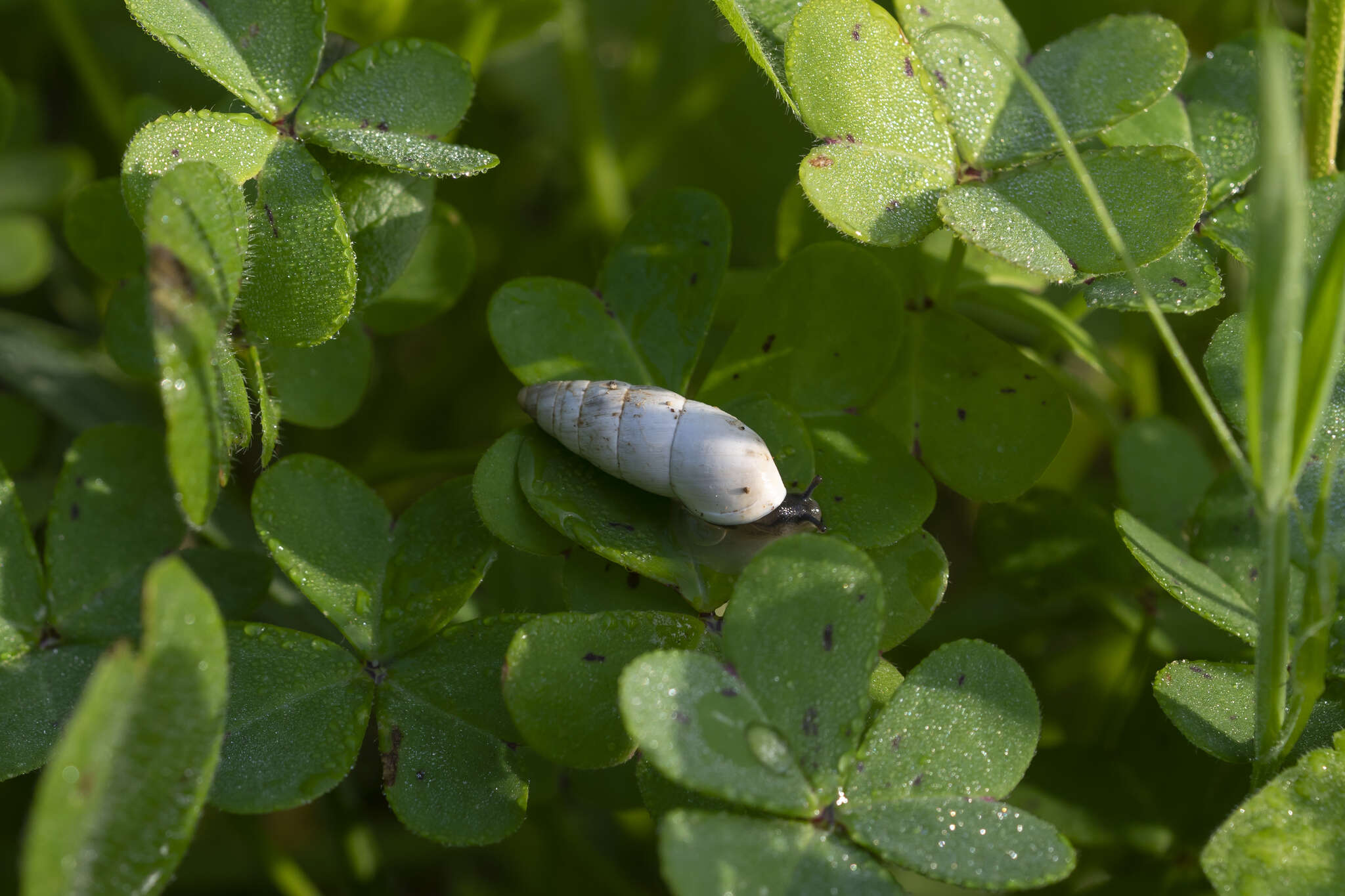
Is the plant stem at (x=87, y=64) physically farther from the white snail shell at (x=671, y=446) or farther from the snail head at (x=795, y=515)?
the snail head at (x=795, y=515)

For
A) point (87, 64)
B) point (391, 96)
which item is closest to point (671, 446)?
point (391, 96)

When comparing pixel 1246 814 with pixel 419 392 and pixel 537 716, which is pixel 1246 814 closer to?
pixel 537 716

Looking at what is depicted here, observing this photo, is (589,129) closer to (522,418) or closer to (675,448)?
(522,418)

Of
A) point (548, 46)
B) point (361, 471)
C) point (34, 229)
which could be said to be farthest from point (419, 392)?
point (548, 46)

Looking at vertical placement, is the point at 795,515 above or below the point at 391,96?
below

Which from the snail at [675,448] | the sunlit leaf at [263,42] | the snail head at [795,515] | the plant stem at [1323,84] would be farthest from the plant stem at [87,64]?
the plant stem at [1323,84]
